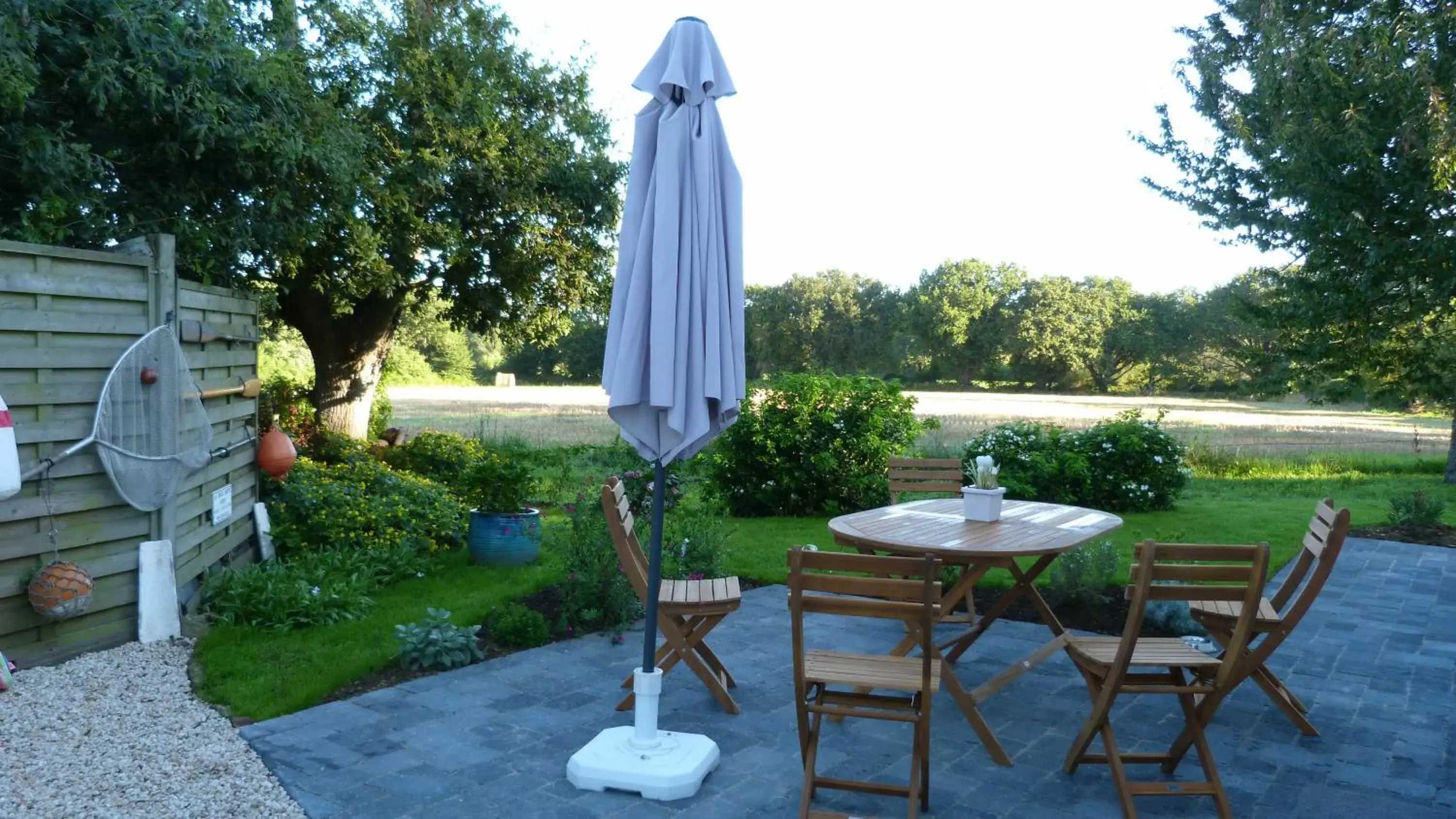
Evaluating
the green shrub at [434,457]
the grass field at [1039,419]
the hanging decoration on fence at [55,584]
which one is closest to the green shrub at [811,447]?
the grass field at [1039,419]

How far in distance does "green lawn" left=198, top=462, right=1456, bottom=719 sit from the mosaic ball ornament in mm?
669

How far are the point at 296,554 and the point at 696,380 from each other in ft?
16.1

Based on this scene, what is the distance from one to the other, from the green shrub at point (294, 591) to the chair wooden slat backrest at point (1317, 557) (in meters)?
5.10

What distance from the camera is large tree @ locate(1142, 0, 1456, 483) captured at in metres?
9.20

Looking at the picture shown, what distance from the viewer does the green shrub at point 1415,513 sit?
401 inches

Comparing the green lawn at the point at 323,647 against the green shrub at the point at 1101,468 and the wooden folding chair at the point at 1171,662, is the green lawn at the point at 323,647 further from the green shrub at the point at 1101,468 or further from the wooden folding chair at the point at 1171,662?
the green shrub at the point at 1101,468

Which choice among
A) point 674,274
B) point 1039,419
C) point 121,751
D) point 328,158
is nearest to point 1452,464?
point 1039,419

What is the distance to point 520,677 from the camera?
4914 millimetres

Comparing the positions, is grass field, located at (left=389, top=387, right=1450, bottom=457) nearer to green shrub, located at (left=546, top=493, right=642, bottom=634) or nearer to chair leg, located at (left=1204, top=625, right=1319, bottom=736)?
green shrub, located at (left=546, top=493, right=642, bottom=634)

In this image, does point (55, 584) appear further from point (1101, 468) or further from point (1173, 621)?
point (1101, 468)

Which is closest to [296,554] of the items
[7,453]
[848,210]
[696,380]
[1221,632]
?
[7,453]

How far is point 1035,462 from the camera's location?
11500 millimetres

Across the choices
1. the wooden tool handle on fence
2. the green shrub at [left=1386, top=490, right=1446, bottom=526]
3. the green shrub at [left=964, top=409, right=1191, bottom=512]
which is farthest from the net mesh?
the green shrub at [left=1386, top=490, right=1446, bottom=526]

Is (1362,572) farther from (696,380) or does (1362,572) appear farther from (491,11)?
(491,11)
